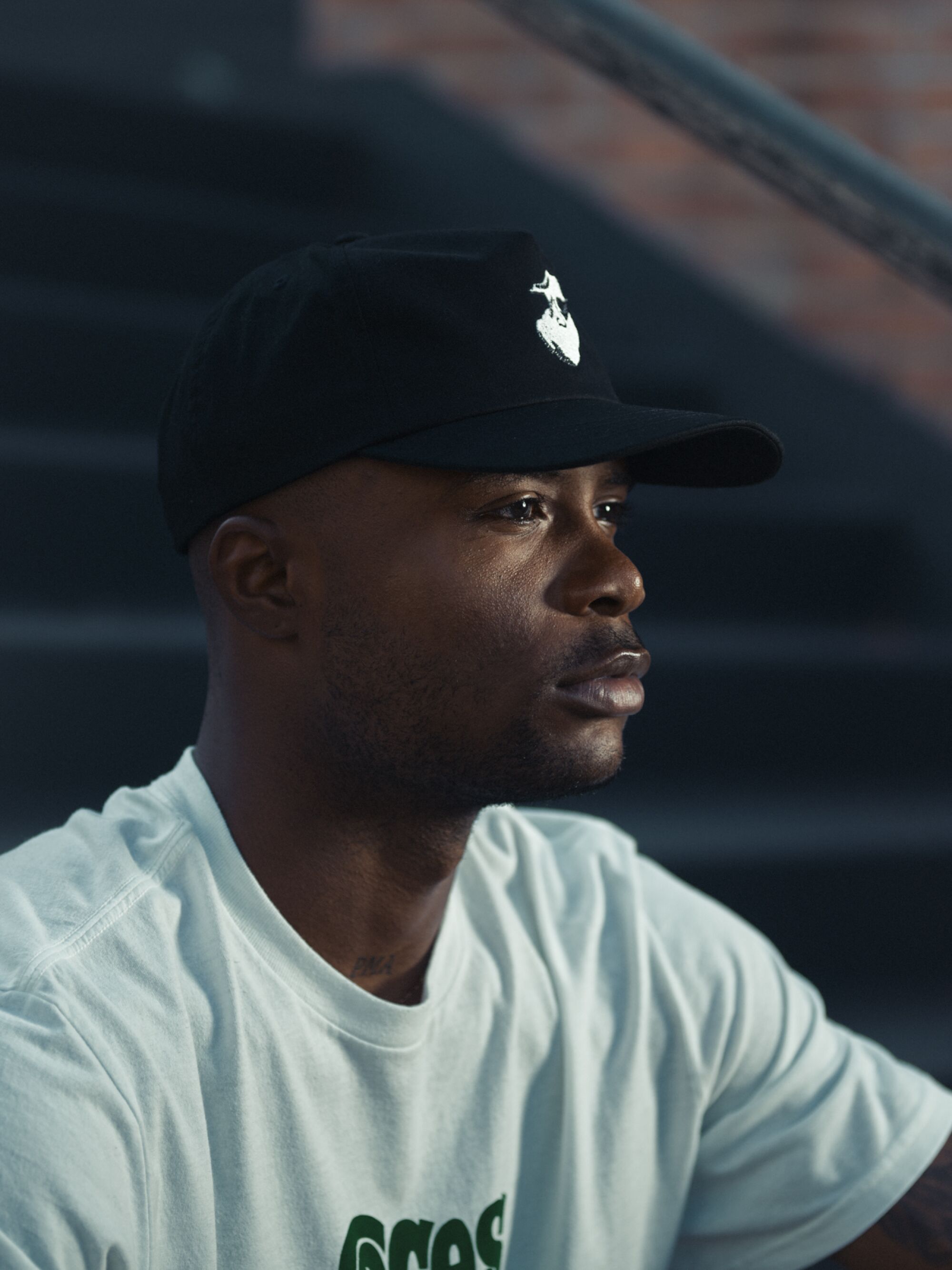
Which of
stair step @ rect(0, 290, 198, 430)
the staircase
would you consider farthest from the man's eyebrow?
stair step @ rect(0, 290, 198, 430)

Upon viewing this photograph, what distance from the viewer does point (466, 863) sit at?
1.50 meters

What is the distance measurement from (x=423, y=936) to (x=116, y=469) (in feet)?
4.26

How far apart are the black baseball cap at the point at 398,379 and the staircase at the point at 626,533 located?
37.5 inches

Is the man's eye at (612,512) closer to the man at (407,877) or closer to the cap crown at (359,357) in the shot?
the man at (407,877)

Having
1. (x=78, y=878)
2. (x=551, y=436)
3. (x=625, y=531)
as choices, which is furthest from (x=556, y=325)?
(x=625, y=531)

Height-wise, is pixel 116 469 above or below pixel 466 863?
above

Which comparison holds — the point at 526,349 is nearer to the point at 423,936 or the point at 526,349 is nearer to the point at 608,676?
the point at 608,676

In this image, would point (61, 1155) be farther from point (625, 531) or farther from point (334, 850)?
point (625, 531)

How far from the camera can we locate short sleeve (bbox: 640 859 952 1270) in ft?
4.56

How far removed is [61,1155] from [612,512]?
818 millimetres

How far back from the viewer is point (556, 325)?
1.31 m

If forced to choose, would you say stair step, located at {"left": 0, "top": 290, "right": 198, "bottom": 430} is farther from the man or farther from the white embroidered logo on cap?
the white embroidered logo on cap

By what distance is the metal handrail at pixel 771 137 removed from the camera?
1.92 meters

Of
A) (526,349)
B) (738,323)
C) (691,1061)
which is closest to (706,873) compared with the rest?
(691,1061)
